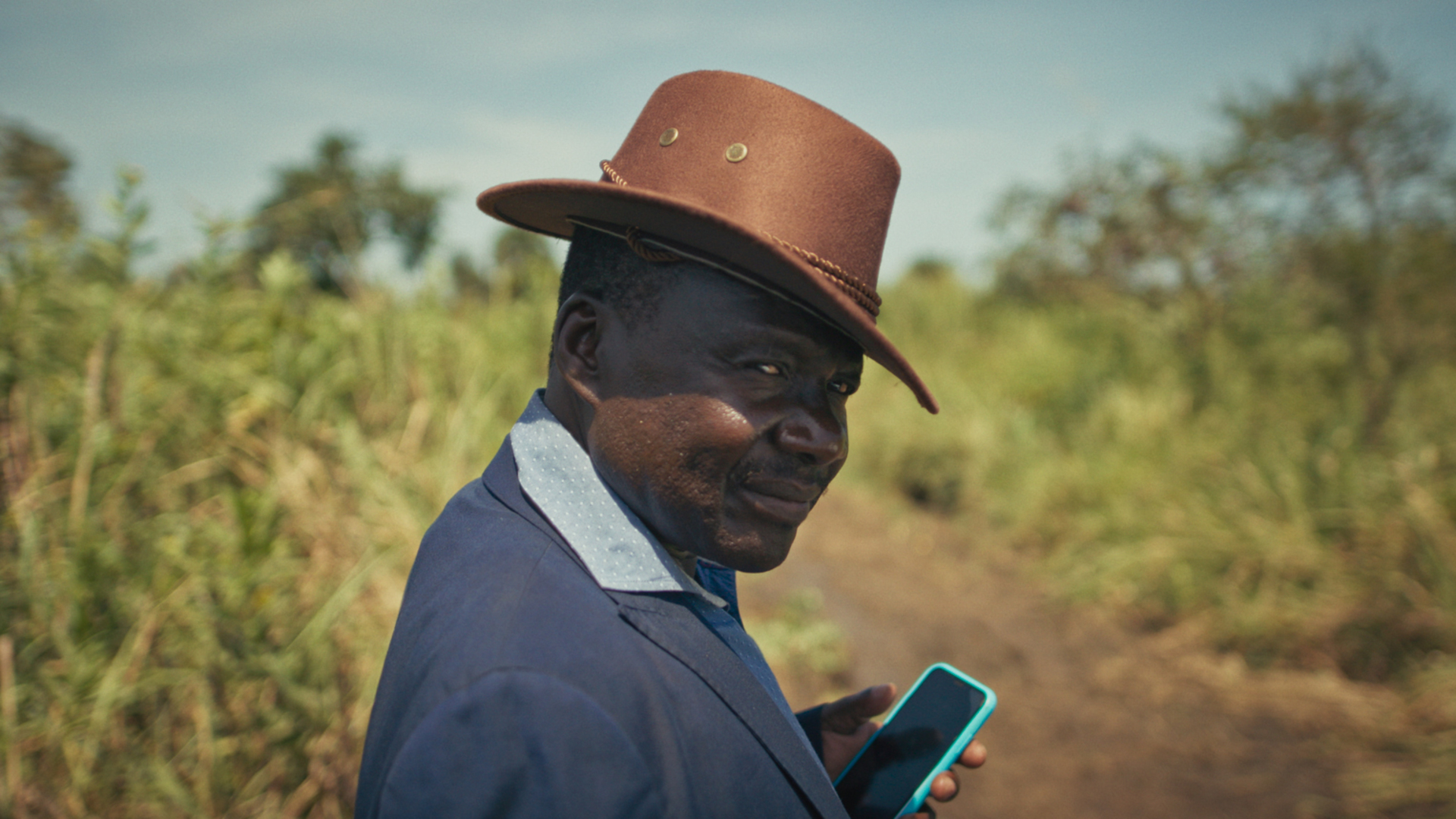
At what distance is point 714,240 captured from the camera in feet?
3.82

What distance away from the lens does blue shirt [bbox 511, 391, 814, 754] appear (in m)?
1.16

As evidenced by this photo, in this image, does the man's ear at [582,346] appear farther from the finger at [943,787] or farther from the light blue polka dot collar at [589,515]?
the finger at [943,787]

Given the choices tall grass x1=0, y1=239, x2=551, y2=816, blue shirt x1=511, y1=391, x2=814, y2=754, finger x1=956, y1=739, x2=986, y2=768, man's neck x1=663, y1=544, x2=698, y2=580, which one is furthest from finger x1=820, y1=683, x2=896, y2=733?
tall grass x1=0, y1=239, x2=551, y2=816

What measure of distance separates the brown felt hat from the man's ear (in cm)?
14

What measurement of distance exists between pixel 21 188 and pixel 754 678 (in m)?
4.88

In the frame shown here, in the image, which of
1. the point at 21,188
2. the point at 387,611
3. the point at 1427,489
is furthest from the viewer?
the point at 1427,489

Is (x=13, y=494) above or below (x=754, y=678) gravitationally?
below

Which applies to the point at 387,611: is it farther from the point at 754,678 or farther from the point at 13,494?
the point at 754,678

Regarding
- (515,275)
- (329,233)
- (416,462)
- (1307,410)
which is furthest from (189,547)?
(1307,410)

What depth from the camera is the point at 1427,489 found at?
442cm

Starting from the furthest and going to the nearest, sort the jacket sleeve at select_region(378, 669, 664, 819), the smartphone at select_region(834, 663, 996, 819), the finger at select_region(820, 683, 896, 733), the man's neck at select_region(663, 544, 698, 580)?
the finger at select_region(820, 683, 896, 733), the smartphone at select_region(834, 663, 996, 819), the man's neck at select_region(663, 544, 698, 580), the jacket sleeve at select_region(378, 669, 664, 819)

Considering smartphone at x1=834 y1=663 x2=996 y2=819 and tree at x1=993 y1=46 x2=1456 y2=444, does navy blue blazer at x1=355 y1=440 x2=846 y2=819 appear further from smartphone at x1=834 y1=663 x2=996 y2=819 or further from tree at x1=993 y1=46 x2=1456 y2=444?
tree at x1=993 y1=46 x2=1456 y2=444

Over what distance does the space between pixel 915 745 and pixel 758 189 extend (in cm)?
121

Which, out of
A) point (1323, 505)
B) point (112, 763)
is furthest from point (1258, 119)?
point (112, 763)
